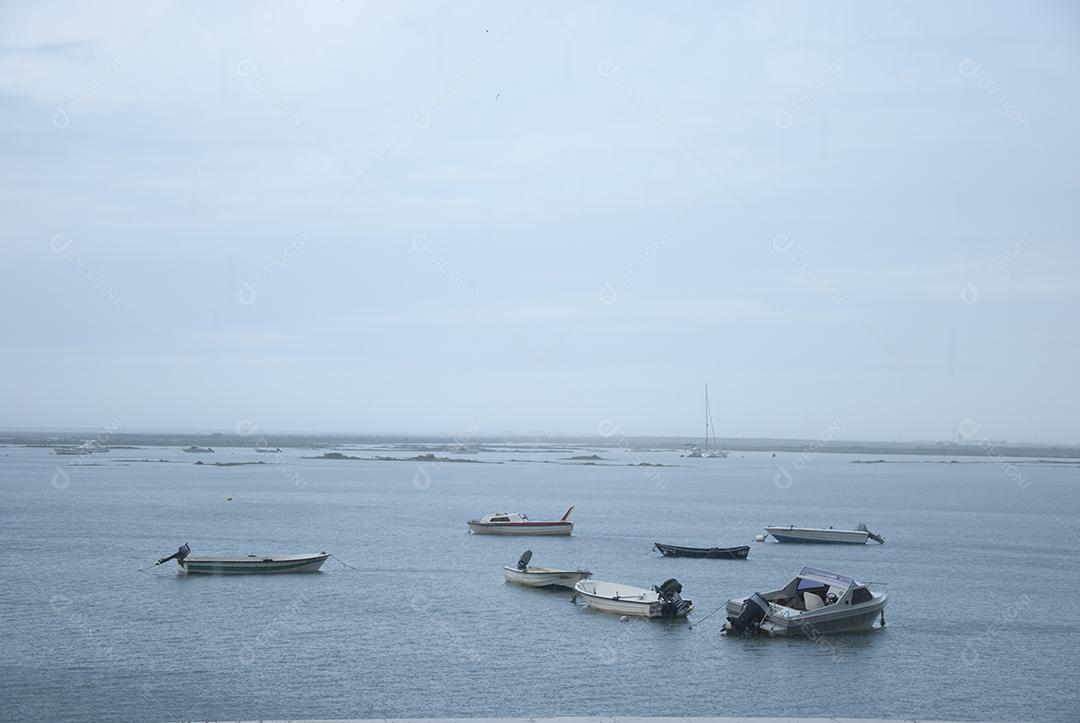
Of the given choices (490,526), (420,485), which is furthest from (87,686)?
(420,485)

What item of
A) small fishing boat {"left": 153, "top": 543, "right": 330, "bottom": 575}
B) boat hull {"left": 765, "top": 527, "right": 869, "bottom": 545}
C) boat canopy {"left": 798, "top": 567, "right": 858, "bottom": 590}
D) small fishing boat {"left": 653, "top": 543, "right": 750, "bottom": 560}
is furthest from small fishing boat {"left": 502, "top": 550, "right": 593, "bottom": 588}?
boat hull {"left": 765, "top": 527, "right": 869, "bottom": 545}

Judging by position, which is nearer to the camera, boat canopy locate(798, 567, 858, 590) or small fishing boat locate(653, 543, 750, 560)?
boat canopy locate(798, 567, 858, 590)

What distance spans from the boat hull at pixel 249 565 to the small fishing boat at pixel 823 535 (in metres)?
35.9

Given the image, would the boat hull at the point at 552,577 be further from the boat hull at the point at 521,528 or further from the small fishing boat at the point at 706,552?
the boat hull at the point at 521,528

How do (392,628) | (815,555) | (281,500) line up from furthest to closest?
1. (281,500)
2. (815,555)
3. (392,628)

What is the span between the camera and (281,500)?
10125 cm

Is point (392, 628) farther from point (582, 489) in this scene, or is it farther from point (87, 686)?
point (582, 489)

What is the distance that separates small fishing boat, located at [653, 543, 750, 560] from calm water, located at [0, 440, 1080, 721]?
128 centimetres

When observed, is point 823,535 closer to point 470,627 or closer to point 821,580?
point 821,580

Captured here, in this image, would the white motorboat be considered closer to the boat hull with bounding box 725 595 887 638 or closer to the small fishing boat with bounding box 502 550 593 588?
the boat hull with bounding box 725 595 887 638

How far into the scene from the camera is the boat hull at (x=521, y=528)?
7069 centimetres

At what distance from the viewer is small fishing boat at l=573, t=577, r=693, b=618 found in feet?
129

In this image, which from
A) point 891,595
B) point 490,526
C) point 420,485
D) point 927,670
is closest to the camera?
point 927,670

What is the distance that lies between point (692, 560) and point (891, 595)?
44.0ft
